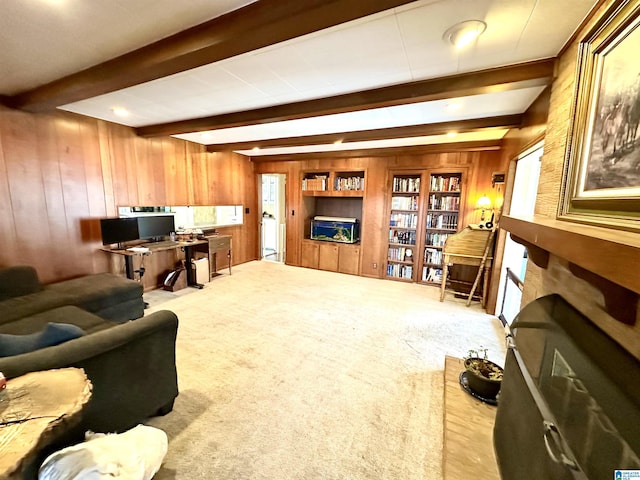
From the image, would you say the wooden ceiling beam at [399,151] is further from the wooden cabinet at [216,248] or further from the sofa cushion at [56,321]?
the sofa cushion at [56,321]

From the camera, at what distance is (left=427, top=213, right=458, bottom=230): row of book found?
15.0 feet

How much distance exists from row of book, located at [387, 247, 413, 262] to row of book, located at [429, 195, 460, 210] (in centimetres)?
Answer: 89

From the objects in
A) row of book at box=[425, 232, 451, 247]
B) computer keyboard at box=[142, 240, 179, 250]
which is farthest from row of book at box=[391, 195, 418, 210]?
computer keyboard at box=[142, 240, 179, 250]

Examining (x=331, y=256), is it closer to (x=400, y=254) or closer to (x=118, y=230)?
(x=400, y=254)

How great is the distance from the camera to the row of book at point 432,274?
15.5ft

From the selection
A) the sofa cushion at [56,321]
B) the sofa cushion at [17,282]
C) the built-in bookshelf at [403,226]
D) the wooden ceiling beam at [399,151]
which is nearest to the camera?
the sofa cushion at [56,321]

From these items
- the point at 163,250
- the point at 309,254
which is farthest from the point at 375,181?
the point at 163,250

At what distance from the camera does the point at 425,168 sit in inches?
179

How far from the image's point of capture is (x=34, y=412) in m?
0.95

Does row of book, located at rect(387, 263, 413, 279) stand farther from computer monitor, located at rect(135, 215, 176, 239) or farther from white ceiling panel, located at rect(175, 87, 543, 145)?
computer monitor, located at rect(135, 215, 176, 239)

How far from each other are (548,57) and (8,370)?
3.43 metres

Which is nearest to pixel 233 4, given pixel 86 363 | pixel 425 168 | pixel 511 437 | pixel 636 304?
pixel 86 363

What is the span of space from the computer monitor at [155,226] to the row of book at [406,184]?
3.96 metres

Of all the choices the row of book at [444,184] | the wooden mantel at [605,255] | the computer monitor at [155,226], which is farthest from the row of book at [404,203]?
the computer monitor at [155,226]
